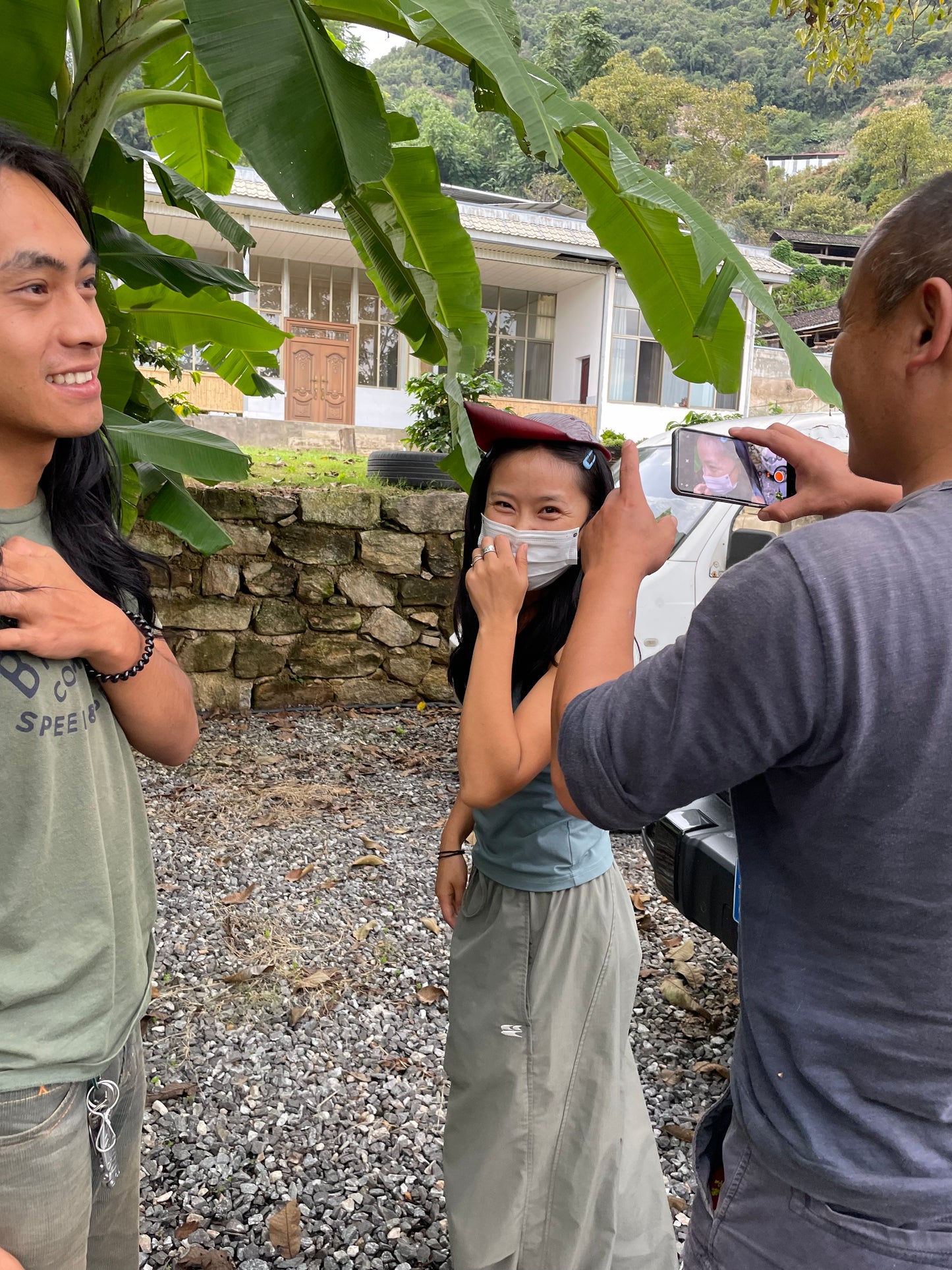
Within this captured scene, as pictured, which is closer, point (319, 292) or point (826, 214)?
point (319, 292)

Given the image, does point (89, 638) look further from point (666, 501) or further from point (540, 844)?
point (666, 501)

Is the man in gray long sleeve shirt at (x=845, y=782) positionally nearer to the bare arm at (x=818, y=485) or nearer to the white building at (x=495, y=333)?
the bare arm at (x=818, y=485)

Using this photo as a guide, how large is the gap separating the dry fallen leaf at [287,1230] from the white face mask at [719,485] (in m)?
1.90

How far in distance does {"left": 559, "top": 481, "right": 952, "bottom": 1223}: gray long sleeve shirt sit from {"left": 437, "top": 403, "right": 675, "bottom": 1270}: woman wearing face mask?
2.06 ft

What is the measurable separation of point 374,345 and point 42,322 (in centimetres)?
1649

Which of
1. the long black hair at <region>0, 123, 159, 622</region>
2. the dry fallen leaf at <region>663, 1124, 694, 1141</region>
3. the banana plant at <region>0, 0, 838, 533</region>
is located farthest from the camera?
the dry fallen leaf at <region>663, 1124, 694, 1141</region>

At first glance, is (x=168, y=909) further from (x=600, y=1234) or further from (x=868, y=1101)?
(x=868, y=1101)

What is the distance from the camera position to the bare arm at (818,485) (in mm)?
1191

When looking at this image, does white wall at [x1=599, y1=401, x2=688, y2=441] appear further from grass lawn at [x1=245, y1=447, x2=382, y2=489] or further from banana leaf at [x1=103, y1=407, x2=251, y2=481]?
banana leaf at [x1=103, y1=407, x2=251, y2=481]

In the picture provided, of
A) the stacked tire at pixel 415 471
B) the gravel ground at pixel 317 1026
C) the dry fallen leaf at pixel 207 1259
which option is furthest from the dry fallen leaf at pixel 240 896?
the stacked tire at pixel 415 471

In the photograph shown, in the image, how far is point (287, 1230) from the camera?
2076mm

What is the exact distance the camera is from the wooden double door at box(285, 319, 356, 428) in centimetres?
1595

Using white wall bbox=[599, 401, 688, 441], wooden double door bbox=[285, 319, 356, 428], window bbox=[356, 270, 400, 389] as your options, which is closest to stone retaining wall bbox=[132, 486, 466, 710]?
wooden double door bbox=[285, 319, 356, 428]

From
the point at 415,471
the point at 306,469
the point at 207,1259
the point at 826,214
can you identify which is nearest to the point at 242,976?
the point at 207,1259
